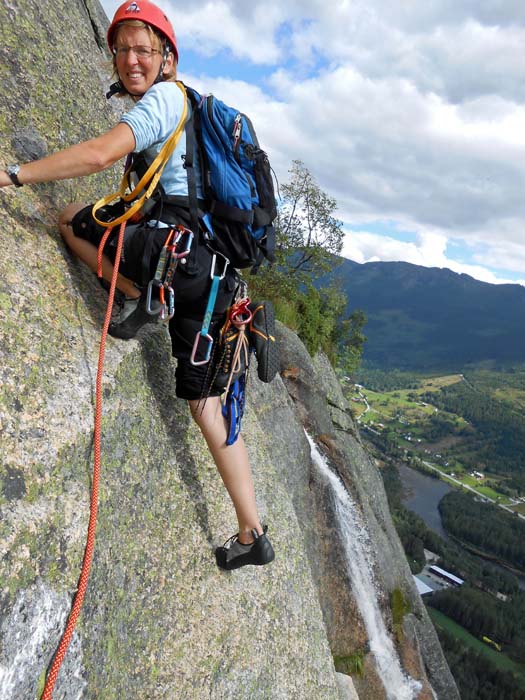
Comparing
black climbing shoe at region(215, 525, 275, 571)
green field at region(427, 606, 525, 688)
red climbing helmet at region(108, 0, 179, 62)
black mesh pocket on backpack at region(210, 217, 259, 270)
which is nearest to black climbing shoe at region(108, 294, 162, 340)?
black mesh pocket on backpack at region(210, 217, 259, 270)

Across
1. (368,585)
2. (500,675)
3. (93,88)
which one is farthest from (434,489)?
(93,88)

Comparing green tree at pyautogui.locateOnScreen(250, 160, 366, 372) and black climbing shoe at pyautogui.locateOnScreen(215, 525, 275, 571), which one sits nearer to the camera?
black climbing shoe at pyautogui.locateOnScreen(215, 525, 275, 571)

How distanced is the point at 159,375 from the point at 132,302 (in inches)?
40.8

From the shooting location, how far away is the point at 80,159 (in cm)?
355

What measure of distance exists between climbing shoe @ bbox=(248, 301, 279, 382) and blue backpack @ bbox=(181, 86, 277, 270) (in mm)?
846

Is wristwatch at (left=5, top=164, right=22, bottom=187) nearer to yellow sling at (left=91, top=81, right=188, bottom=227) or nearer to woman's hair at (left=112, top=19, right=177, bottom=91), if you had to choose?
yellow sling at (left=91, top=81, right=188, bottom=227)

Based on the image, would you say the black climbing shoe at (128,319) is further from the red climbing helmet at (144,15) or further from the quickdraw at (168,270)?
the red climbing helmet at (144,15)

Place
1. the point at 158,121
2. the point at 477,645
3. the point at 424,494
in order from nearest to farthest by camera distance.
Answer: the point at 158,121 → the point at 477,645 → the point at 424,494

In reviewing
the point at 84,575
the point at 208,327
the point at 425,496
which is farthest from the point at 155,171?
the point at 425,496

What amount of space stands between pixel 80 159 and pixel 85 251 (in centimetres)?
140

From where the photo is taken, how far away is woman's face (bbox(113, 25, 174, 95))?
4043 mm

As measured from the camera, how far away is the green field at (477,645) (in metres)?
74.1

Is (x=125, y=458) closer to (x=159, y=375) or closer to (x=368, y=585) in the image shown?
(x=159, y=375)

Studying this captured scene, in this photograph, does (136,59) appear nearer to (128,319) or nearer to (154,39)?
(154,39)
